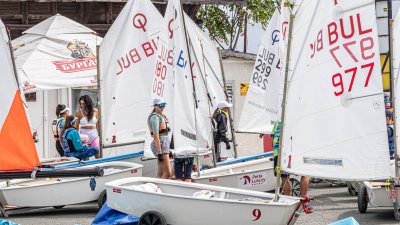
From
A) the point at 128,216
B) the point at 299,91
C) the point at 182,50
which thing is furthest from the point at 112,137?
the point at 299,91

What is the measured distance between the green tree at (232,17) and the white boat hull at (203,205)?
59.5ft

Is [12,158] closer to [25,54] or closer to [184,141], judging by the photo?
[184,141]

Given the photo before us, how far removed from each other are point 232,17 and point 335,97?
23175 millimetres

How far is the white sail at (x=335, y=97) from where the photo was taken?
1097cm

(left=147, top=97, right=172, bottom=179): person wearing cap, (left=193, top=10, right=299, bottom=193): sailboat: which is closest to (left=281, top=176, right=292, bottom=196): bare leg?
(left=147, top=97, right=172, bottom=179): person wearing cap

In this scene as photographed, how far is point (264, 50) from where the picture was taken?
70.3 feet

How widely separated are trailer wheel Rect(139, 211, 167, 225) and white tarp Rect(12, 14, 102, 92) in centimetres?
855

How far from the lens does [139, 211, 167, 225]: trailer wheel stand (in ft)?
38.5

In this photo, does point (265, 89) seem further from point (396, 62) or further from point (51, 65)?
point (396, 62)

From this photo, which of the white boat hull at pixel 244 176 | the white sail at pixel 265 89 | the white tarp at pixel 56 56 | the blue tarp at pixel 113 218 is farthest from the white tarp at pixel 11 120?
the white sail at pixel 265 89

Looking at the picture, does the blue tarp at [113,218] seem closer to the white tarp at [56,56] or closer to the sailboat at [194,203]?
the sailboat at [194,203]

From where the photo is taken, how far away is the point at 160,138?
49.3 ft

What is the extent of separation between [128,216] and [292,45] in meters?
2.85

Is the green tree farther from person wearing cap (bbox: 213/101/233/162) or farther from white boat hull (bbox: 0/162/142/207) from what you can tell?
white boat hull (bbox: 0/162/142/207)
